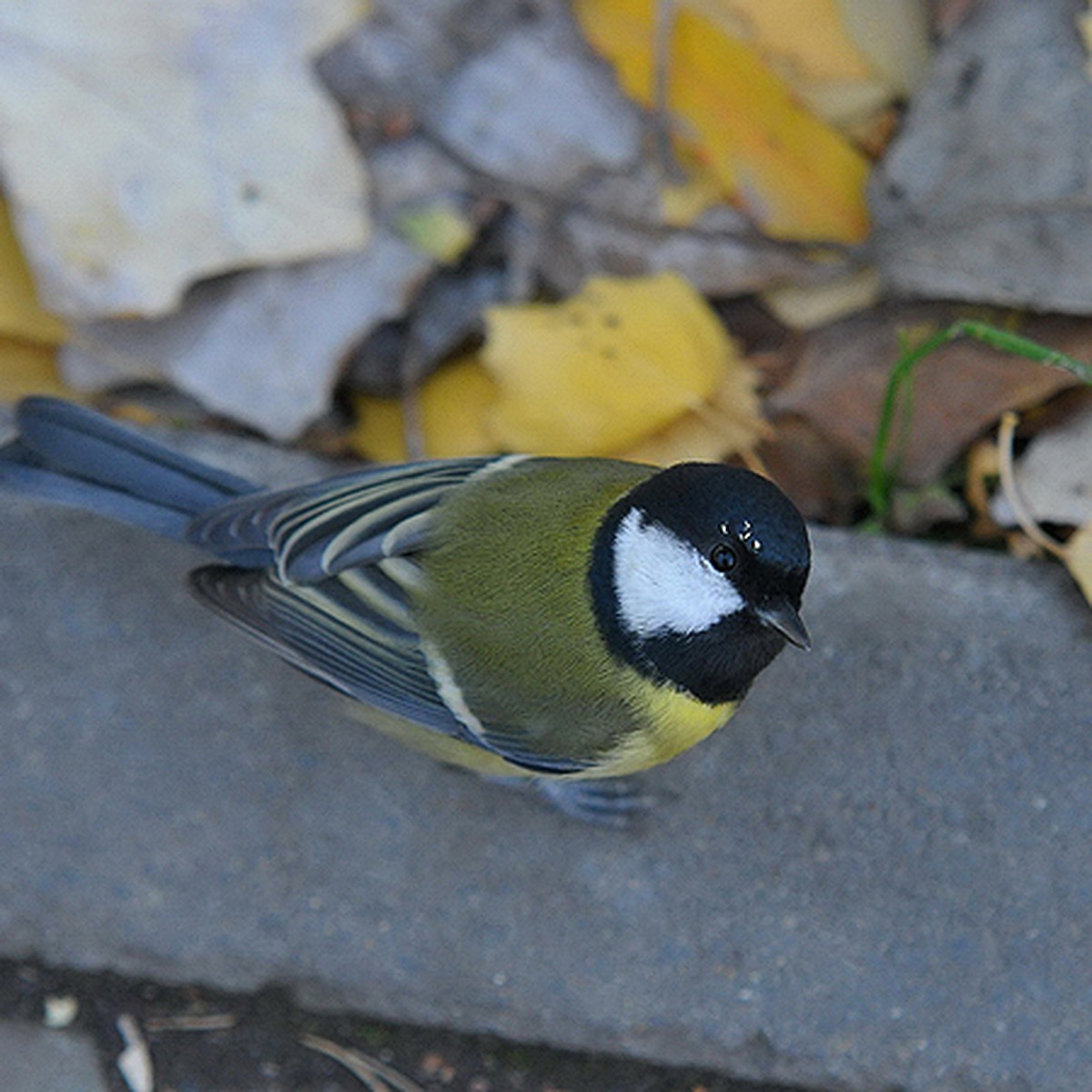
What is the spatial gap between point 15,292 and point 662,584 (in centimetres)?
128

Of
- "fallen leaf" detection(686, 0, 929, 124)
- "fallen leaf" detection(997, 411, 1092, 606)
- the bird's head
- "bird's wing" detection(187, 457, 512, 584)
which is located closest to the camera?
the bird's head

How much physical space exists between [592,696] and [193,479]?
0.73m

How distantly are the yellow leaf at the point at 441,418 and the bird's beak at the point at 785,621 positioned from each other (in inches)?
32.2

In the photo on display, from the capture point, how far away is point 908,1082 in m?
2.07

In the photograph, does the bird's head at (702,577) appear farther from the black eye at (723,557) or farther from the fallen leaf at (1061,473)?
the fallen leaf at (1061,473)

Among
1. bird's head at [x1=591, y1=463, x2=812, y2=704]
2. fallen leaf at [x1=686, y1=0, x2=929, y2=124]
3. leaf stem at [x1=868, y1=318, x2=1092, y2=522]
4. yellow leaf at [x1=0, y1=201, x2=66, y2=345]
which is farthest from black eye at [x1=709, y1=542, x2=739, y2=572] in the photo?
yellow leaf at [x1=0, y1=201, x2=66, y2=345]

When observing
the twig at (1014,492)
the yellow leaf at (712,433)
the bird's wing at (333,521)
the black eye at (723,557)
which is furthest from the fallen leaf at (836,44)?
the black eye at (723,557)

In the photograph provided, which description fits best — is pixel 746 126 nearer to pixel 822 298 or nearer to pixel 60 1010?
pixel 822 298

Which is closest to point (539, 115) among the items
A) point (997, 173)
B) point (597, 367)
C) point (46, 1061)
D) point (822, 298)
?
point (597, 367)

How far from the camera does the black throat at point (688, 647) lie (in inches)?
70.7

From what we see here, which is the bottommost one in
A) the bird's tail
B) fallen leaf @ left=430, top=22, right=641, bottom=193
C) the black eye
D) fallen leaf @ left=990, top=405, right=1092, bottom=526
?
the bird's tail

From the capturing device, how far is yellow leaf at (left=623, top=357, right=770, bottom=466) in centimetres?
235

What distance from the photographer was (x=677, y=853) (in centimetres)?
219

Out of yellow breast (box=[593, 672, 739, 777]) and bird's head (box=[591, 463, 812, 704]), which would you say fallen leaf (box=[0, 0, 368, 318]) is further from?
yellow breast (box=[593, 672, 739, 777])
